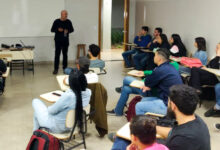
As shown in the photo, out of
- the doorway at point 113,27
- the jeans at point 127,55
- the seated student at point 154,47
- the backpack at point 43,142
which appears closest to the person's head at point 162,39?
the seated student at point 154,47

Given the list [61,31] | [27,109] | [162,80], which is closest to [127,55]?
[61,31]

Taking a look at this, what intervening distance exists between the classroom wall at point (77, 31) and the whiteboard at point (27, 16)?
266 millimetres

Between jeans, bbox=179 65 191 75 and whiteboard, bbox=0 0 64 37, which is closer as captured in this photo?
jeans, bbox=179 65 191 75

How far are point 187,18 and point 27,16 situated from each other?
15.6 ft

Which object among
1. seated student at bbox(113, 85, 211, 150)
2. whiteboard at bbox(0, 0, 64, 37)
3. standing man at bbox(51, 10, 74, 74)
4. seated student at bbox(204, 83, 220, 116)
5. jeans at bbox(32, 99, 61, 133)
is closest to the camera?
seated student at bbox(113, 85, 211, 150)

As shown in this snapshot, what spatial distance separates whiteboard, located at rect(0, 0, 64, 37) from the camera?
872 cm

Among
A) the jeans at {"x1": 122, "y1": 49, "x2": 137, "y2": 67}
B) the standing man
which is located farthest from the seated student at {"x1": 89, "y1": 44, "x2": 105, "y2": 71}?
the jeans at {"x1": 122, "y1": 49, "x2": 137, "y2": 67}

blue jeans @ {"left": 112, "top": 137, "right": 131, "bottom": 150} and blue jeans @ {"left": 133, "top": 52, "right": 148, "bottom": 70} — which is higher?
blue jeans @ {"left": 133, "top": 52, "right": 148, "bottom": 70}

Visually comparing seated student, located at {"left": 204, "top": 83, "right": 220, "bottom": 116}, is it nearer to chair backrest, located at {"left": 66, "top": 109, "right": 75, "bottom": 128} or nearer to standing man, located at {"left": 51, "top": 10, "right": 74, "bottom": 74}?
chair backrest, located at {"left": 66, "top": 109, "right": 75, "bottom": 128}

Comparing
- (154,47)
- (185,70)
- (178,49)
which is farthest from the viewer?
(154,47)

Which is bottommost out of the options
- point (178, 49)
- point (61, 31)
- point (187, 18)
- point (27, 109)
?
point (27, 109)

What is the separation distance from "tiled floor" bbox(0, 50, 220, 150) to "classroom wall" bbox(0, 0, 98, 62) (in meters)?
0.83

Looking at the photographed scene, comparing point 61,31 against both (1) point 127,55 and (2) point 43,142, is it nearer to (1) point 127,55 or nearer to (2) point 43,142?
(1) point 127,55

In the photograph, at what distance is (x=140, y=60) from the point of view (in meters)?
8.65
